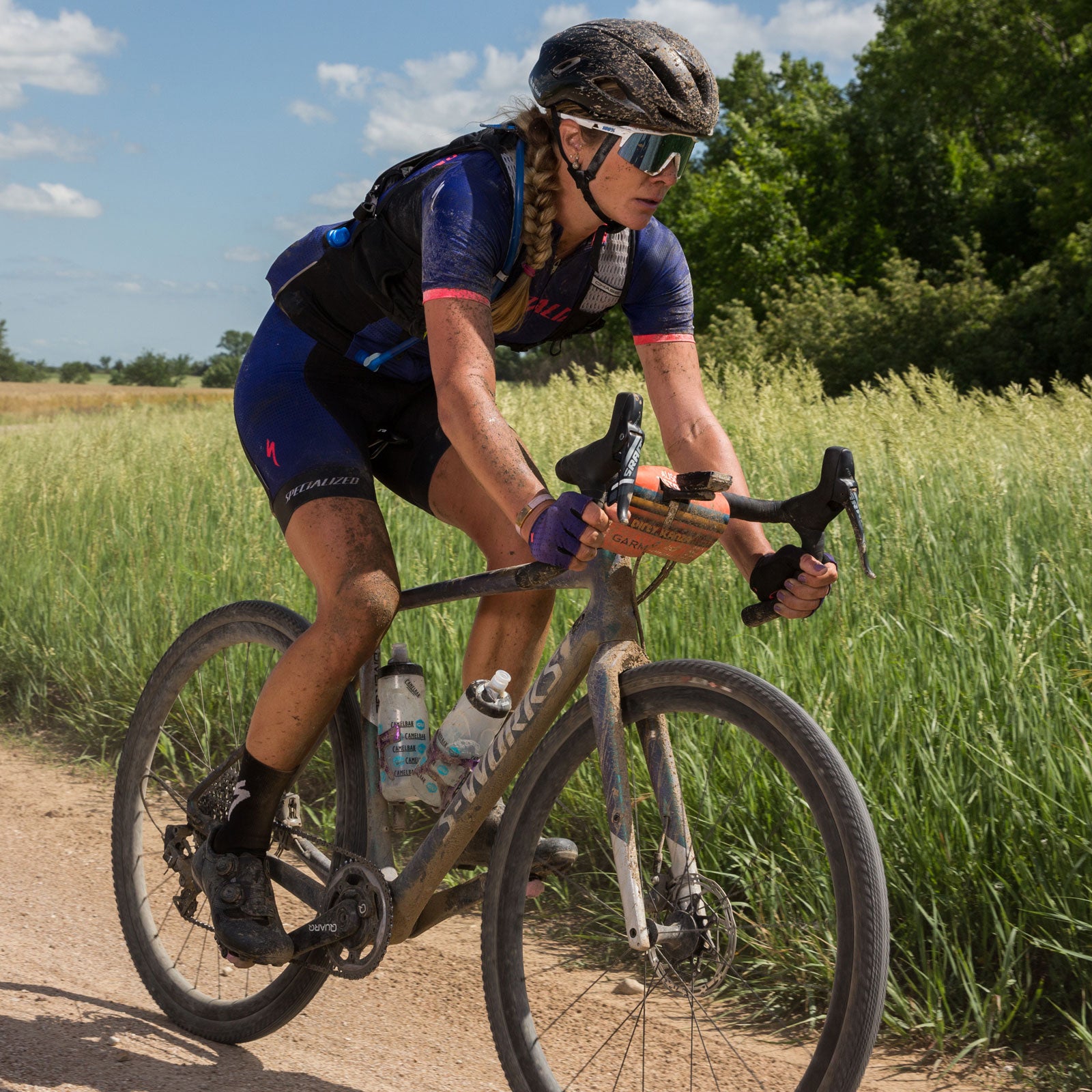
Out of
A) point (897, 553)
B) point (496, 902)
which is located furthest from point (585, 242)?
point (897, 553)

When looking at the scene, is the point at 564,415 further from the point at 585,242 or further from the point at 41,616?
the point at 585,242

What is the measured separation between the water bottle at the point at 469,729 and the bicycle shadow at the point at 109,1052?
0.82 m

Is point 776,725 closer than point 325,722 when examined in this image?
Yes

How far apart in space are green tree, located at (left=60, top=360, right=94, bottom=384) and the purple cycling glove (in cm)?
10194

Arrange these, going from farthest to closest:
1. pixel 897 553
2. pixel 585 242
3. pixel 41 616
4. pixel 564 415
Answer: pixel 564 415, pixel 41 616, pixel 897 553, pixel 585 242

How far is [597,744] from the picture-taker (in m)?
2.33

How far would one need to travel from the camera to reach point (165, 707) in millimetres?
3400

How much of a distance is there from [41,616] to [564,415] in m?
3.88

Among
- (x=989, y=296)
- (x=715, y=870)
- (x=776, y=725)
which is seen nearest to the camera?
(x=776, y=725)

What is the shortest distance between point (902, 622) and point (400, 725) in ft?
6.45

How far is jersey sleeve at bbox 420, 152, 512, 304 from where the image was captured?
236cm

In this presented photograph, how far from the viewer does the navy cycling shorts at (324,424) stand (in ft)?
9.18

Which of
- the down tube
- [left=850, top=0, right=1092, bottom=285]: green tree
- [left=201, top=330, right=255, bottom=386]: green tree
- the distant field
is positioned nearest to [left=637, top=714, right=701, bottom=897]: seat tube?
the down tube

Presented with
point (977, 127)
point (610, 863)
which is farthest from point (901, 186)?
point (610, 863)
